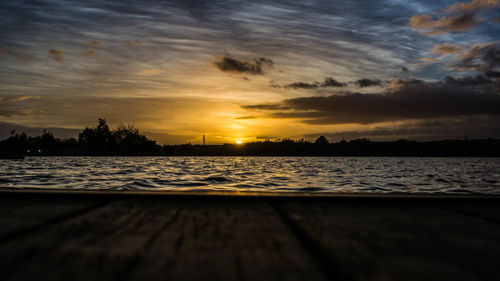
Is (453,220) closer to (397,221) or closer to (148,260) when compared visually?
(397,221)

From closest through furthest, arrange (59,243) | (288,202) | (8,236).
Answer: (59,243)
(8,236)
(288,202)

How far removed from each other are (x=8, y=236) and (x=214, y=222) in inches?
42.5

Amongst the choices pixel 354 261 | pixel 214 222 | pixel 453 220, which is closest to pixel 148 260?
pixel 214 222

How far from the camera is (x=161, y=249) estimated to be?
1390mm

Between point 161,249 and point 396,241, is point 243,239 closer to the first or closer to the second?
point 161,249

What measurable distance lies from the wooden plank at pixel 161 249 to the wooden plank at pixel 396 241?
0.14 m

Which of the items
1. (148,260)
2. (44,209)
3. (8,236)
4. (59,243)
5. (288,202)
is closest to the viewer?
(148,260)

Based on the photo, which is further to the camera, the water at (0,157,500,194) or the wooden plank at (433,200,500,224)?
the water at (0,157,500,194)

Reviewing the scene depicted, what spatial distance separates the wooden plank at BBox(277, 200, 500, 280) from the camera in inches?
46.8

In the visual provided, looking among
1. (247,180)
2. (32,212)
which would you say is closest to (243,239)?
(32,212)

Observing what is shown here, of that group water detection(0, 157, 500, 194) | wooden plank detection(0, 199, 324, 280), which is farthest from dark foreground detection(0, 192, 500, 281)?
water detection(0, 157, 500, 194)

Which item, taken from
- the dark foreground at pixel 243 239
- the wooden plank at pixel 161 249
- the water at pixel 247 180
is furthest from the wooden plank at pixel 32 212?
the water at pixel 247 180

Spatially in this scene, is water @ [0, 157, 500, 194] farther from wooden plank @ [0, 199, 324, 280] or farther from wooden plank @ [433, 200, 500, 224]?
wooden plank @ [0, 199, 324, 280]

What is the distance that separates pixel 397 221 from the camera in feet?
6.63
